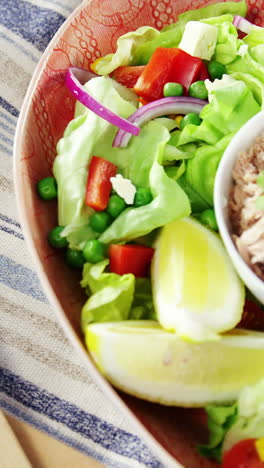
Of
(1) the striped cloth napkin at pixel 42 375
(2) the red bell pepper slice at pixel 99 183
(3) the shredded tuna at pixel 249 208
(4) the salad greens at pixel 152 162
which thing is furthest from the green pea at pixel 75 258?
(3) the shredded tuna at pixel 249 208

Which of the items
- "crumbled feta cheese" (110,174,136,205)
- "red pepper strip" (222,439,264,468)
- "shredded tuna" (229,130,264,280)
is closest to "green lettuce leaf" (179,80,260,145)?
"shredded tuna" (229,130,264,280)

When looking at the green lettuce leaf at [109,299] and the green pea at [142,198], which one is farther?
the green pea at [142,198]

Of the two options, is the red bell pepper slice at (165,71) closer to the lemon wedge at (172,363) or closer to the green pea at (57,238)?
the green pea at (57,238)

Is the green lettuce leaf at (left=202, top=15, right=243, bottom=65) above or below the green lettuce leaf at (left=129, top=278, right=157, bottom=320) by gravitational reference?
above

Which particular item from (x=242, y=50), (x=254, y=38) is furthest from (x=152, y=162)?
(x=254, y=38)

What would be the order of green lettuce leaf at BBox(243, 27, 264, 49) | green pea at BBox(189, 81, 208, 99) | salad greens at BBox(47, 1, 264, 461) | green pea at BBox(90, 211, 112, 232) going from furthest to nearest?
green lettuce leaf at BBox(243, 27, 264, 49)
green pea at BBox(189, 81, 208, 99)
green pea at BBox(90, 211, 112, 232)
salad greens at BBox(47, 1, 264, 461)

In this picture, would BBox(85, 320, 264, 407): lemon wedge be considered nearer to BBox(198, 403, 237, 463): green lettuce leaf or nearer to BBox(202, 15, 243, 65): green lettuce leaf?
BBox(198, 403, 237, 463): green lettuce leaf

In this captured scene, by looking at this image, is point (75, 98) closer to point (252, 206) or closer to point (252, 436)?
point (252, 206)
